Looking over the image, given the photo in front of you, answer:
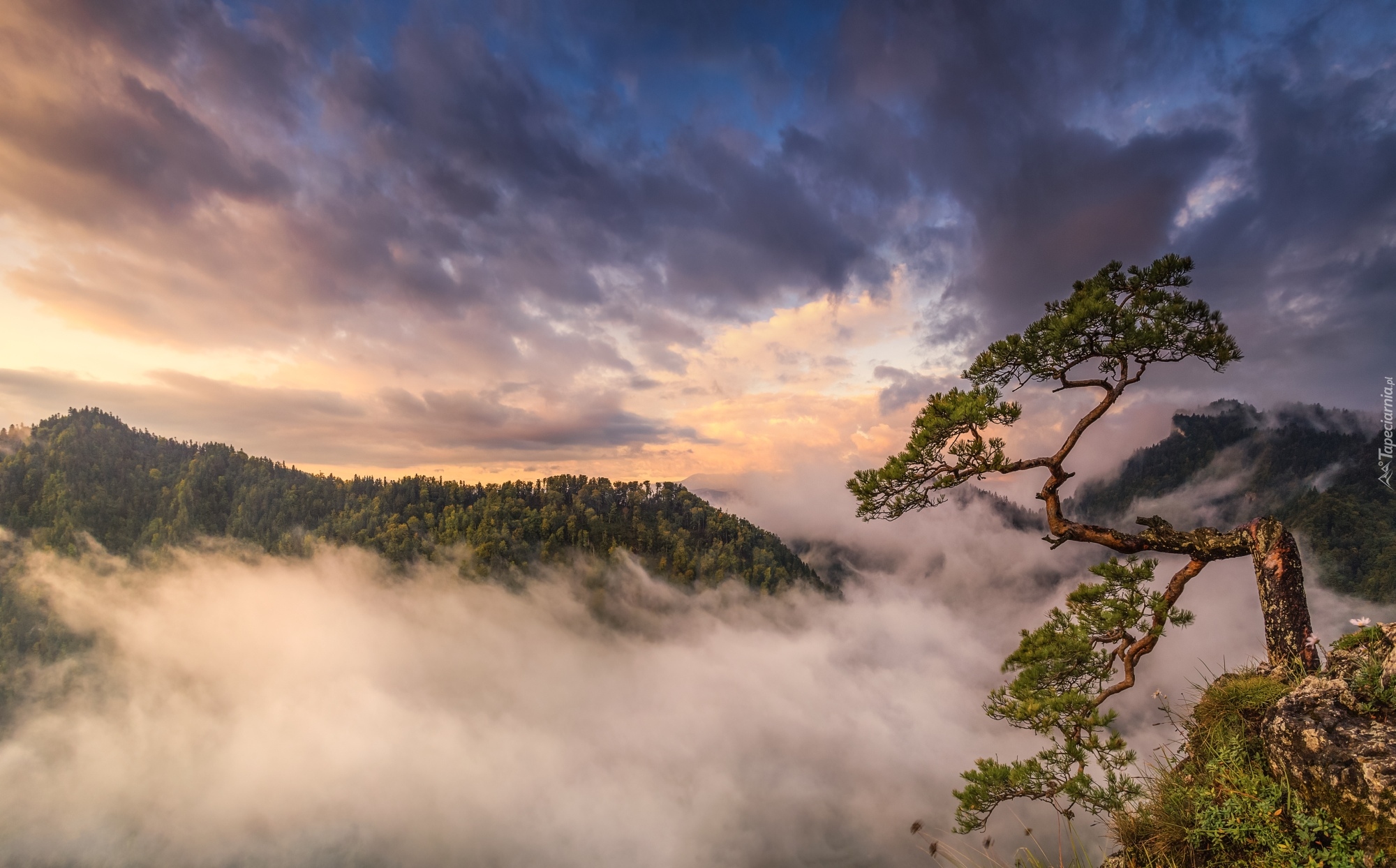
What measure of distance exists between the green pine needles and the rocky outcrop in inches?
52.3

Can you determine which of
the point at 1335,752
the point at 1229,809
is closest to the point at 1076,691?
the point at 1229,809

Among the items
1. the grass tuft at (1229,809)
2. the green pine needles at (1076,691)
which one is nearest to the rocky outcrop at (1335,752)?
the grass tuft at (1229,809)

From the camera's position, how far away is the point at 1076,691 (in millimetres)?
8016

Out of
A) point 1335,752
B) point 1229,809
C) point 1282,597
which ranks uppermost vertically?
point 1282,597

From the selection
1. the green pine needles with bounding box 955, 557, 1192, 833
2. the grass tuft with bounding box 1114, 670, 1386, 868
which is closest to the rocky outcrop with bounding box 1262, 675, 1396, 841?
the grass tuft with bounding box 1114, 670, 1386, 868

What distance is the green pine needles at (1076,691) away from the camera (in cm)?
749

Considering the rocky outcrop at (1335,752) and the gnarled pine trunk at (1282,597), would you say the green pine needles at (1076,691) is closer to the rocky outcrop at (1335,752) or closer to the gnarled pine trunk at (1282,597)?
the gnarled pine trunk at (1282,597)

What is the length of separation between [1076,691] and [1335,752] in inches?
107

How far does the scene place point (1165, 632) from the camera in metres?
7.86

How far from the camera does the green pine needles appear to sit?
749 cm

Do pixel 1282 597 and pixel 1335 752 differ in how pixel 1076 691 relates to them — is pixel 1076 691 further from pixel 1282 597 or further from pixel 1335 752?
pixel 1282 597

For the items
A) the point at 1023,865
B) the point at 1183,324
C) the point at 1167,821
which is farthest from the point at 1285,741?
the point at 1183,324

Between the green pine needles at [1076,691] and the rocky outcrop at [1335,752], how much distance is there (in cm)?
133

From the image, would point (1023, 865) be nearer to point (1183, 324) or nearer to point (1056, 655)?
point (1056, 655)
